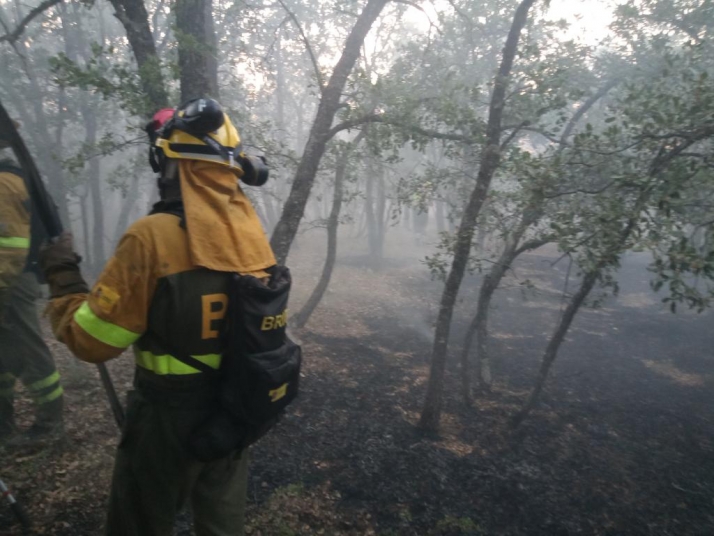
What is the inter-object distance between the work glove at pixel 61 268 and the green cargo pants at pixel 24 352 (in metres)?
2.11

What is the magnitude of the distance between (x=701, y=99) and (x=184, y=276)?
4724 mm

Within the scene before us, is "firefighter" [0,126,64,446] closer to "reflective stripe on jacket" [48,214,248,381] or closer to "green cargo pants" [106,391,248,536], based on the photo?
"reflective stripe on jacket" [48,214,248,381]

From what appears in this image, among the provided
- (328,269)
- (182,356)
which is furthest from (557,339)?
(328,269)

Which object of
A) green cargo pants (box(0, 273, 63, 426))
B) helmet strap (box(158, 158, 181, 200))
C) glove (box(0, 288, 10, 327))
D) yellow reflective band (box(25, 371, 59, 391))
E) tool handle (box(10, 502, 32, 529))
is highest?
helmet strap (box(158, 158, 181, 200))

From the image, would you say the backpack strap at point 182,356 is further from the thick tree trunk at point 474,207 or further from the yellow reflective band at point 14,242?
the thick tree trunk at point 474,207

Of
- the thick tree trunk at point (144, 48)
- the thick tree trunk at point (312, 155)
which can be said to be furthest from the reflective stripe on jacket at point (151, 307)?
the thick tree trunk at point (312, 155)

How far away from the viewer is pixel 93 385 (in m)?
5.93

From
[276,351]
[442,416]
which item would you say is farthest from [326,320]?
[276,351]

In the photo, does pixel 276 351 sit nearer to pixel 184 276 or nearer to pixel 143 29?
pixel 184 276

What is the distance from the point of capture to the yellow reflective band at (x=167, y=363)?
2104 mm

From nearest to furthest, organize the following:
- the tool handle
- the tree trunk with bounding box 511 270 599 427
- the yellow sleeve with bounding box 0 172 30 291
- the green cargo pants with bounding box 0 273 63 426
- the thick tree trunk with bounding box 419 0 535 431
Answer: the tool handle → the yellow sleeve with bounding box 0 172 30 291 → the green cargo pants with bounding box 0 273 63 426 → the tree trunk with bounding box 511 270 599 427 → the thick tree trunk with bounding box 419 0 535 431

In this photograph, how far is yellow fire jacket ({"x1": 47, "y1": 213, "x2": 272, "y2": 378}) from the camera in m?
1.95

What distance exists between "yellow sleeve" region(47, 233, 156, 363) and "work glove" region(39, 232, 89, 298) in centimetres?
23

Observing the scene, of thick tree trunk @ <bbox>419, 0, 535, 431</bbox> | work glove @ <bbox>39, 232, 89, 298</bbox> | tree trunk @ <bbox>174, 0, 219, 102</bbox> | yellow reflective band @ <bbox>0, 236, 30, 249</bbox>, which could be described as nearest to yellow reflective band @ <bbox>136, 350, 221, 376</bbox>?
work glove @ <bbox>39, 232, 89, 298</bbox>
